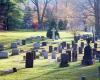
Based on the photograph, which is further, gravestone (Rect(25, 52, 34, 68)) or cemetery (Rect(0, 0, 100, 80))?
gravestone (Rect(25, 52, 34, 68))

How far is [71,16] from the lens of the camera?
83.8 m

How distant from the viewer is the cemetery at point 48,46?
16.1 m

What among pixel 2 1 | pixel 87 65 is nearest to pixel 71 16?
pixel 2 1

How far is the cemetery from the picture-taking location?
16.1 m

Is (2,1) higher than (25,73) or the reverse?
higher

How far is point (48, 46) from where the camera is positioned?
3338 centimetres

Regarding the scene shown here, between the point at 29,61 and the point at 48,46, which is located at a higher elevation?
the point at 29,61

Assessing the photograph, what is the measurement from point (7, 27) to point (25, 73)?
4257 centimetres

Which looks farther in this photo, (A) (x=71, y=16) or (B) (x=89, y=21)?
(A) (x=71, y=16)

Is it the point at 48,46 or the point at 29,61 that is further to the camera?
the point at 48,46

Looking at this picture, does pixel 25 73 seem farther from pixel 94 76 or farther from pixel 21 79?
pixel 94 76

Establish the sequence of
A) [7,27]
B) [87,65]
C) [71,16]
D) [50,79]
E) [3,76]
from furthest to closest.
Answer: [71,16] < [7,27] < [87,65] < [3,76] < [50,79]

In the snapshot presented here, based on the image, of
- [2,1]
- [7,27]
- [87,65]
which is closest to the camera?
[87,65]

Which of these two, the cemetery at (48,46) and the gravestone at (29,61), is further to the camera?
the gravestone at (29,61)
